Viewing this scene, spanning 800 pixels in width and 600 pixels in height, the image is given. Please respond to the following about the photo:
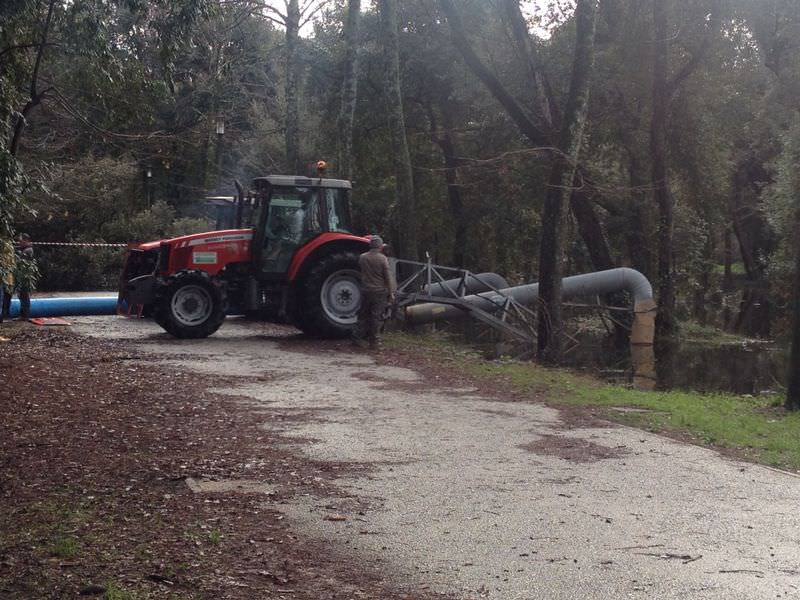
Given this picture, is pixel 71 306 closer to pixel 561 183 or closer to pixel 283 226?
pixel 283 226

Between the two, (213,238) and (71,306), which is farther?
(71,306)

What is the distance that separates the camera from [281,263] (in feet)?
66.9

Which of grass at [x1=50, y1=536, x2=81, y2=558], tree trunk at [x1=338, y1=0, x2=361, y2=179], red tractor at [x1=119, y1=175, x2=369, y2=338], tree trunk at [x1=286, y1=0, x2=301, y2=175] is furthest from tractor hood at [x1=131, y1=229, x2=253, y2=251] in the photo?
grass at [x1=50, y1=536, x2=81, y2=558]

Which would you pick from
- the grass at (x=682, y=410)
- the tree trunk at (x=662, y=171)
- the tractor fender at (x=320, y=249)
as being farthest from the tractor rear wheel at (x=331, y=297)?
the tree trunk at (x=662, y=171)

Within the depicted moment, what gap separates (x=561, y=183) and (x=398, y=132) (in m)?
6.28

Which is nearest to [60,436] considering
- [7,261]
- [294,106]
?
[7,261]

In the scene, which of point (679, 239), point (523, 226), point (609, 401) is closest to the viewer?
point (609, 401)

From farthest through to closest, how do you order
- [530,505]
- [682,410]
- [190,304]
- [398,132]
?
[398,132]
[190,304]
[682,410]
[530,505]

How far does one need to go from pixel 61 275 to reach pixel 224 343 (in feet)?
58.3

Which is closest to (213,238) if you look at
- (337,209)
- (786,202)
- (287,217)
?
(287,217)

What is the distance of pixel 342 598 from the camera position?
6.09m

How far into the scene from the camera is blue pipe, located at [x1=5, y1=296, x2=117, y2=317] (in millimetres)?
25234

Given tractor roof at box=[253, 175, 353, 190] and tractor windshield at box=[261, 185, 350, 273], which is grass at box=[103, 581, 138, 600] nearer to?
tractor windshield at box=[261, 185, 350, 273]

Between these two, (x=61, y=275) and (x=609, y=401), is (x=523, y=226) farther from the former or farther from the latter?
(x=609, y=401)
